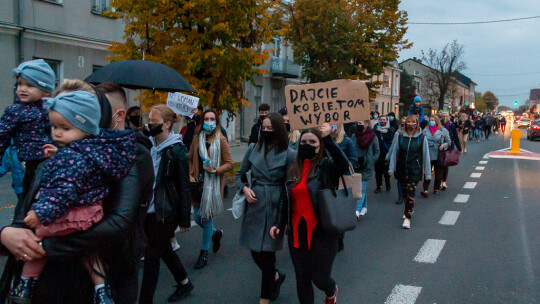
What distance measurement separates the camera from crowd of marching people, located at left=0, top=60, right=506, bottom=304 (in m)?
2.01

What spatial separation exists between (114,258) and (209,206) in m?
3.42

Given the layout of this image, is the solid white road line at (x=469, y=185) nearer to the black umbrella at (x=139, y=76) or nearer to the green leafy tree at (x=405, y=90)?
the black umbrella at (x=139, y=76)

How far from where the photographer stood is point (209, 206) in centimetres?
570

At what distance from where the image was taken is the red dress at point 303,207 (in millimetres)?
3834

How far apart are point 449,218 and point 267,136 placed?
17.7 feet

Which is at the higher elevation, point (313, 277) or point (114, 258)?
point (114, 258)

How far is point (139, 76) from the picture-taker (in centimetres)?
610

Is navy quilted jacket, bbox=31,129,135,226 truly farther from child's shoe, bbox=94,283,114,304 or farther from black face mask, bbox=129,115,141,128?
black face mask, bbox=129,115,141,128

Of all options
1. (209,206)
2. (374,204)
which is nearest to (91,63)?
(374,204)

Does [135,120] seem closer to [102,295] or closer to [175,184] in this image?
[175,184]

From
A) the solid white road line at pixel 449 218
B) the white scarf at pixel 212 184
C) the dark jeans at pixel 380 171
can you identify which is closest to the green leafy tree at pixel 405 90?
the dark jeans at pixel 380 171

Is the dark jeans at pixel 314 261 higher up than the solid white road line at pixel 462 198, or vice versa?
the dark jeans at pixel 314 261

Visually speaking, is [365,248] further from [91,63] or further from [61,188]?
[91,63]

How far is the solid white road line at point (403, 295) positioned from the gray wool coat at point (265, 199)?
1.27 metres
